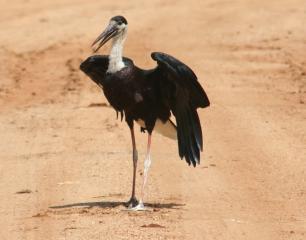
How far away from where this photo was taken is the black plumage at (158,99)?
31.4ft

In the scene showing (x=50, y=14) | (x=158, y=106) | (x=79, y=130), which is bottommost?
(x=50, y=14)

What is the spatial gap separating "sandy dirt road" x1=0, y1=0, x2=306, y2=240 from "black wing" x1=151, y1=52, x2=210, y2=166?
1.81 ft

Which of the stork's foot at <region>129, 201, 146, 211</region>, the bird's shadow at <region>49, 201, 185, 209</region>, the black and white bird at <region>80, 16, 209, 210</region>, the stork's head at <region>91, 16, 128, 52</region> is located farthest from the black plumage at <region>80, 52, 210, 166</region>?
the stork's foot at <region>129, 201, 146, 211</region>

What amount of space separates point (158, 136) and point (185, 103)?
4014 millimetres

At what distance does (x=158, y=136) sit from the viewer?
13602 millimetres

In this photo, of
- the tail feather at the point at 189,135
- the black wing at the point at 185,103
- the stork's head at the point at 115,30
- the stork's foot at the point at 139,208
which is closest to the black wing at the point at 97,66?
the stork's head at the point at 115,30

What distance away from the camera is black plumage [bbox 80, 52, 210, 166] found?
9562 millimetres

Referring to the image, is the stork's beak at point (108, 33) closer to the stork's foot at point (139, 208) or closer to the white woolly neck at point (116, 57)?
the white woolly neck at point (116, 57)

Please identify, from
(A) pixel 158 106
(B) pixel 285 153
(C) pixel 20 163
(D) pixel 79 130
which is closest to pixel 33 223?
(A) pixel 158 106

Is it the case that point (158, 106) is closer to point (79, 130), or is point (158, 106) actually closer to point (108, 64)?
point (108, 64)

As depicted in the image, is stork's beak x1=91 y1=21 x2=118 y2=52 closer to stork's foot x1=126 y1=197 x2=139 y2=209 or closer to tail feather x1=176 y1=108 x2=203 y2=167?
tail feather x1=176 y1=108 x2=203 y2=167

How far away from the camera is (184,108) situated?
31.6 feet

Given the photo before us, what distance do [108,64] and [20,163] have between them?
273cm

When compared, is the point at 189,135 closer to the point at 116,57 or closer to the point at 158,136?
the point at 116,57
